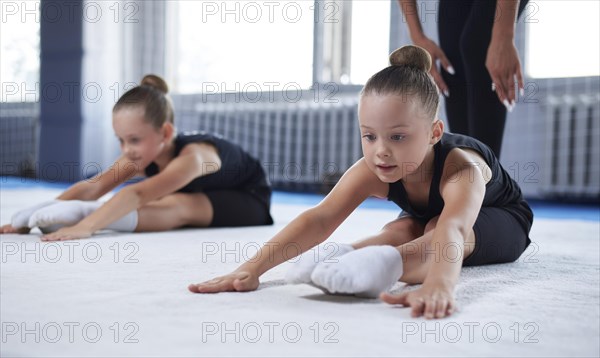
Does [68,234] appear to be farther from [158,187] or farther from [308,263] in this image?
[308,263]

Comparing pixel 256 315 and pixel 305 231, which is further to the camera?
pixel 305 231

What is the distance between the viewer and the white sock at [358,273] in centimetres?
91

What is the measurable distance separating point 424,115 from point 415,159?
0.07 meters

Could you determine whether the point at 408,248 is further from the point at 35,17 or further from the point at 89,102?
the point at 35,17

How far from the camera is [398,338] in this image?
0.74 m

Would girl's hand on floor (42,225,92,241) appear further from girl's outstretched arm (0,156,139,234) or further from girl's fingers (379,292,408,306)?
girl's fingers (379,292,408,306)

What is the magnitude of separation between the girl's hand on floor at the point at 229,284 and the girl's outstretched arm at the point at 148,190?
27.6 inches

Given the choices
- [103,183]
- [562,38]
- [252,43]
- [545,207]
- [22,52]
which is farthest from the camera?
[22,52]

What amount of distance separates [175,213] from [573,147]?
100 inches

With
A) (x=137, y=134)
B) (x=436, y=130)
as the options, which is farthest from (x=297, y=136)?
(x=436, y=130)

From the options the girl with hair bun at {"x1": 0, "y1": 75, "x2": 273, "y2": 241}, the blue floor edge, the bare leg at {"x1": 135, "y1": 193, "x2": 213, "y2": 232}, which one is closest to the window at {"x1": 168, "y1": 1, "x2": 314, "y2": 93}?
the blue floor edge

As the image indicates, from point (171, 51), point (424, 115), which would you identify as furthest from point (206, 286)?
point (171, 51)

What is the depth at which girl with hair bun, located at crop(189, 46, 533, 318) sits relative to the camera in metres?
0.92

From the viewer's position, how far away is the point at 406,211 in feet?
4.35
